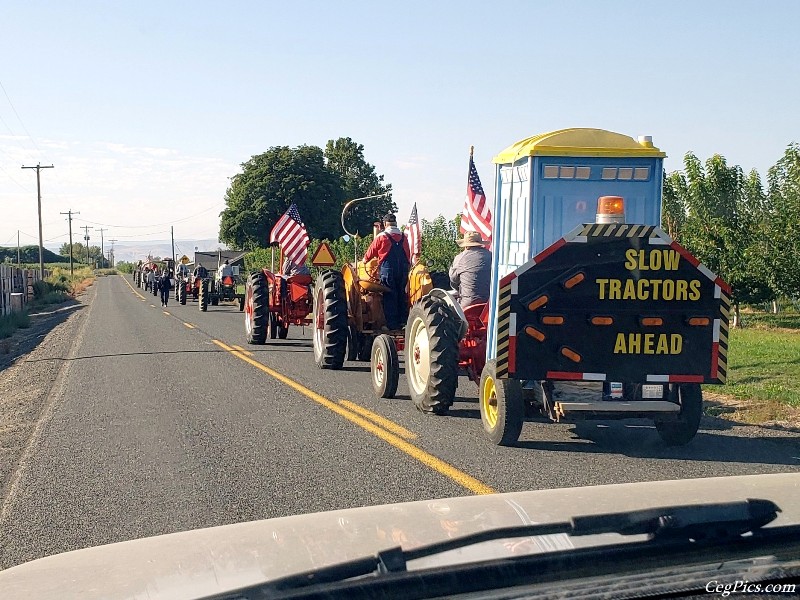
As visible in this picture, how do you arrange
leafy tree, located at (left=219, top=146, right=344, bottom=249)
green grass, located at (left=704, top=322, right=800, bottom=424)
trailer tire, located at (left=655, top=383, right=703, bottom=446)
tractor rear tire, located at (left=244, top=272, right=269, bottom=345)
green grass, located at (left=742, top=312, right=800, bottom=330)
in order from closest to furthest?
trailer tire, located at (left=655, top=383, right=703, bottom=446), green grass, located at (left=704, top=322, right=800, bottom=424), tractor rear tire, located at (left=244, top=272, right=269, bottom=345), green grass, located at (left=742, top=312, right=800, bottom=330), leafy tree, located at (left=219, top=146, right=344, bottom=249)

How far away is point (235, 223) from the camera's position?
69.6 m

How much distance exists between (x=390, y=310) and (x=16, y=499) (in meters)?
7.42

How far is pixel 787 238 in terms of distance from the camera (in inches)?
754

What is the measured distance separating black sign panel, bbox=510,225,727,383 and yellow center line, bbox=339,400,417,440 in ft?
4.64

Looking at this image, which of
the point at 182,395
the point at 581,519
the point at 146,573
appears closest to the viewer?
the point at 146,573

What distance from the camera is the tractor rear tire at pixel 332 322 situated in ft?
43.5

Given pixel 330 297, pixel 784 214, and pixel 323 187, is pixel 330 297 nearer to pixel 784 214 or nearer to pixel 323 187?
pixel 784 214

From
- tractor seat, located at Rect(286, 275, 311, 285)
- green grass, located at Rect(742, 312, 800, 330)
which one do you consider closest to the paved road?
tractor seat, located at Rect(286, 275, 311, 285)

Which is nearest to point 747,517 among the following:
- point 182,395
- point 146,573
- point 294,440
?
point 146,573

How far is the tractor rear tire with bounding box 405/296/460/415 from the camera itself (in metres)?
8.80

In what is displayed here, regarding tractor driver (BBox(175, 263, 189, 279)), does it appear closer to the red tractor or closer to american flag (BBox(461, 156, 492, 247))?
the red tractor

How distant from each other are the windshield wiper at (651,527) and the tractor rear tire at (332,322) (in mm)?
10933

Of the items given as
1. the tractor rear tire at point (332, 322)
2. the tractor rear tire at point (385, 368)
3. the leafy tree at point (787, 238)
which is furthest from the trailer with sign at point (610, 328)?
the leafy tree at point (787, 238)

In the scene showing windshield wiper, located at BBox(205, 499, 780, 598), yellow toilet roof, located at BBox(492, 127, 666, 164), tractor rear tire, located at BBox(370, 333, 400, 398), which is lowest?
tractor rear tire, located at BBox(370, 333, 400, 398)
